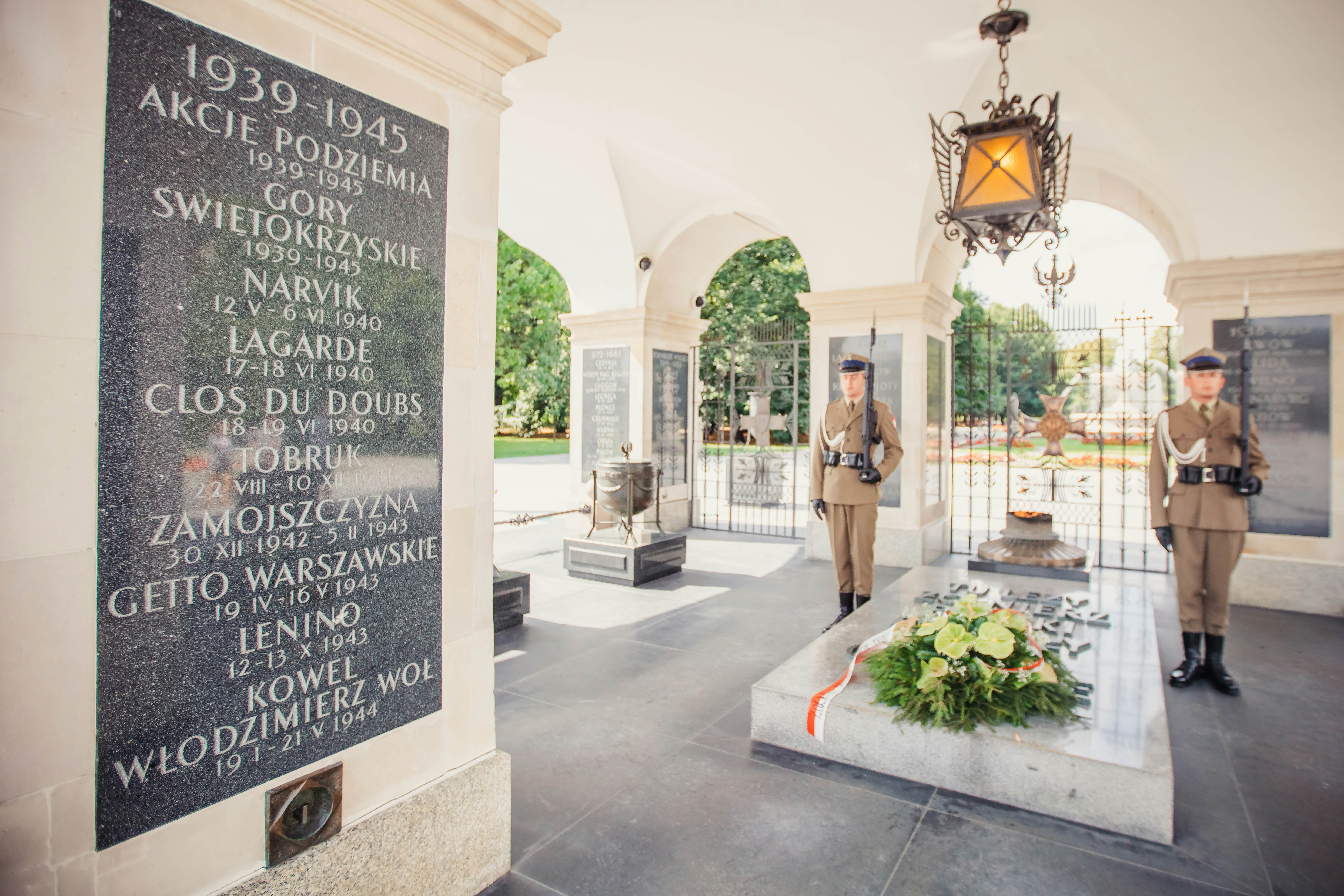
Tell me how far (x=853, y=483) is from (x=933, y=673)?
2.27 meters

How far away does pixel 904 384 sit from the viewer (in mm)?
7660

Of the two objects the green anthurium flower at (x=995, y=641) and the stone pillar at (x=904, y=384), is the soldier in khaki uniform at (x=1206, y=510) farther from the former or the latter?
the stone pillar at (x=904, y=384)

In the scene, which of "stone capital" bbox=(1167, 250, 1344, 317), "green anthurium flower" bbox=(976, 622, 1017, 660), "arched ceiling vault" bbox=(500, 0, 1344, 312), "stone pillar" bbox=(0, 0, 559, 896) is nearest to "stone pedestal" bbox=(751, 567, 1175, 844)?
"green anthurium flower" bbox=(976, 622, 1017, 660)

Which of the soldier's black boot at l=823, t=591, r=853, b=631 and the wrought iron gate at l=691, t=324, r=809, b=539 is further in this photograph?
the wrought iron gate at l=691, t=324, r=809, b=539

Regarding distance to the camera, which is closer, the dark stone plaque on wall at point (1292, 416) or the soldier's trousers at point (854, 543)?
the soldier's trousers at point (854, 543)

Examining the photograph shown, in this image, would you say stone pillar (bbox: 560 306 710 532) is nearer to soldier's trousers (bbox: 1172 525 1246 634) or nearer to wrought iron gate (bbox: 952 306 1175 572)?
wrought iron gate (bbox: 952 306 1175 572)

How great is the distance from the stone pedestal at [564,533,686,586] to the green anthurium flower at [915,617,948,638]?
366 centimetres

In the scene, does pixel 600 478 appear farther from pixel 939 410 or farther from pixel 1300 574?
pixel 1300 574

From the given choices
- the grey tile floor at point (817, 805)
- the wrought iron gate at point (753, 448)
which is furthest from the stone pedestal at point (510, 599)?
the wrought iron gate at point (753, 448)

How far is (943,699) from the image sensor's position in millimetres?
3053

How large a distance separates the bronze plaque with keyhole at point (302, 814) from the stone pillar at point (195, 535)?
0.08 feet

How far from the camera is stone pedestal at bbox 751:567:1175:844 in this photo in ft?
8.86

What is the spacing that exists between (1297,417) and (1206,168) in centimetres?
222

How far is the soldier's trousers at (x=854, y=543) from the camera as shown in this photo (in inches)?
206
